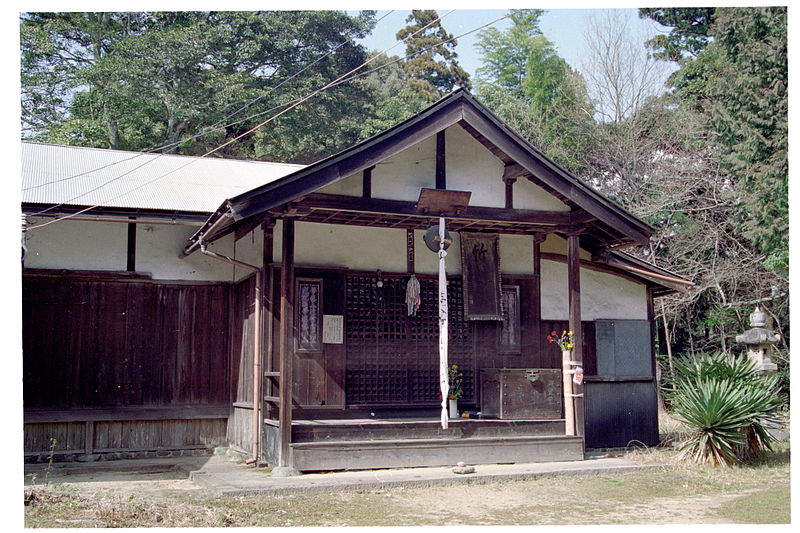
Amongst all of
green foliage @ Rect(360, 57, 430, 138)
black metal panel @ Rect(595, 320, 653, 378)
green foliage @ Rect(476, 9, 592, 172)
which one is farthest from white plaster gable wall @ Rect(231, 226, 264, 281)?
green foliage @ Rect(476, 9, 592, 172)

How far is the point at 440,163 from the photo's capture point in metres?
11.4

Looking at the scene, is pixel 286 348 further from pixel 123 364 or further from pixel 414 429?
pixel 123 364

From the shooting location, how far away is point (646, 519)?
8.38 metres

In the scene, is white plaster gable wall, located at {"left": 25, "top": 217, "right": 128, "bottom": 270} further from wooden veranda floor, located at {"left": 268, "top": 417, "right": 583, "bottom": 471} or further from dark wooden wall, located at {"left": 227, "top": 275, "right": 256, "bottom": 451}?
wooden veranda floor, located at {"left": 268, "top": 417, "right": 583, "bottom": 471}

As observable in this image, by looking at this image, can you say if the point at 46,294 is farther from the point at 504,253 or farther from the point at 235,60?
the point at 235,60

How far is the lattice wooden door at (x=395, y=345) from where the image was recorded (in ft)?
40.7

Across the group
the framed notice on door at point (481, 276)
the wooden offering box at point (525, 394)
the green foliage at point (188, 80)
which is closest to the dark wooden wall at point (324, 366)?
the framed notice on door at point (481, 276)

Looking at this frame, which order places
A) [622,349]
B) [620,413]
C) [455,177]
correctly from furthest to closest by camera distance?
[622,349]
[620,413]
[455,177]

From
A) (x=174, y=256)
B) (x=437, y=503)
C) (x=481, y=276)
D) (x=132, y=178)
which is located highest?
(x=132, y=178)

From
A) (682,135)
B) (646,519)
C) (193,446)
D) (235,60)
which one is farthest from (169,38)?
(646,519)

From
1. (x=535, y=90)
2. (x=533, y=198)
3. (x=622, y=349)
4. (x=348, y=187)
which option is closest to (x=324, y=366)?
(x=348, y=187)

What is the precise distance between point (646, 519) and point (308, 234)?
648 cm

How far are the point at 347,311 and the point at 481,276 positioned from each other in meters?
2.32

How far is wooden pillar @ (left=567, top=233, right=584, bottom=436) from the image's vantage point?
11.8m
